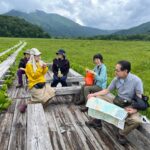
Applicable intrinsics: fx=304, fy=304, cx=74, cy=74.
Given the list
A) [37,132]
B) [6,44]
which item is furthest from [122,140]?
[6,44]

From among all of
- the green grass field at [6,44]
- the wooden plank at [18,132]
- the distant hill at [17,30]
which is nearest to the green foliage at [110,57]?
the wooden plank at [18,132]

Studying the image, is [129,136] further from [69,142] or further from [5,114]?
[5,114]

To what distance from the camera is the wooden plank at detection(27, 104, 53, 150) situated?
4781 mm

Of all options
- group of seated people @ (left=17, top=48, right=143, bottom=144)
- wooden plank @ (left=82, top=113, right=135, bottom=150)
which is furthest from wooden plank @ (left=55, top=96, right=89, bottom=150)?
group of seated people @ (left=17, top=48, right=143, bottom=144)

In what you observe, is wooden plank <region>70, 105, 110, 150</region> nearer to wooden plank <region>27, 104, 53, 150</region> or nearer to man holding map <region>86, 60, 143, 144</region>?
man holding map <region>86, 60, 143, 144</region>

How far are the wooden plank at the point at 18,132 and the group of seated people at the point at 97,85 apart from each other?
0.77 metres

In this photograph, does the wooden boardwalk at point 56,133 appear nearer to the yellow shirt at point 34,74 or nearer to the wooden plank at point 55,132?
the wooden plank at point 55,132

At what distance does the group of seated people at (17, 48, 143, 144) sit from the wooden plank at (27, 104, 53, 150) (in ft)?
4.23

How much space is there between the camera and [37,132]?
17.3ft

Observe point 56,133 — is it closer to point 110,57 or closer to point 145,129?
point 145,129

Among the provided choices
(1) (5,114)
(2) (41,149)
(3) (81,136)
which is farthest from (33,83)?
(2) (41,149)

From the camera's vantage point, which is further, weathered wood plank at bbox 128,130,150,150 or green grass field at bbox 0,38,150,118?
green grass field at bbox 0,38,150,118

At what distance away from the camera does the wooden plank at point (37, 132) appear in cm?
478

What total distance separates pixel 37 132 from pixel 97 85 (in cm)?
351
